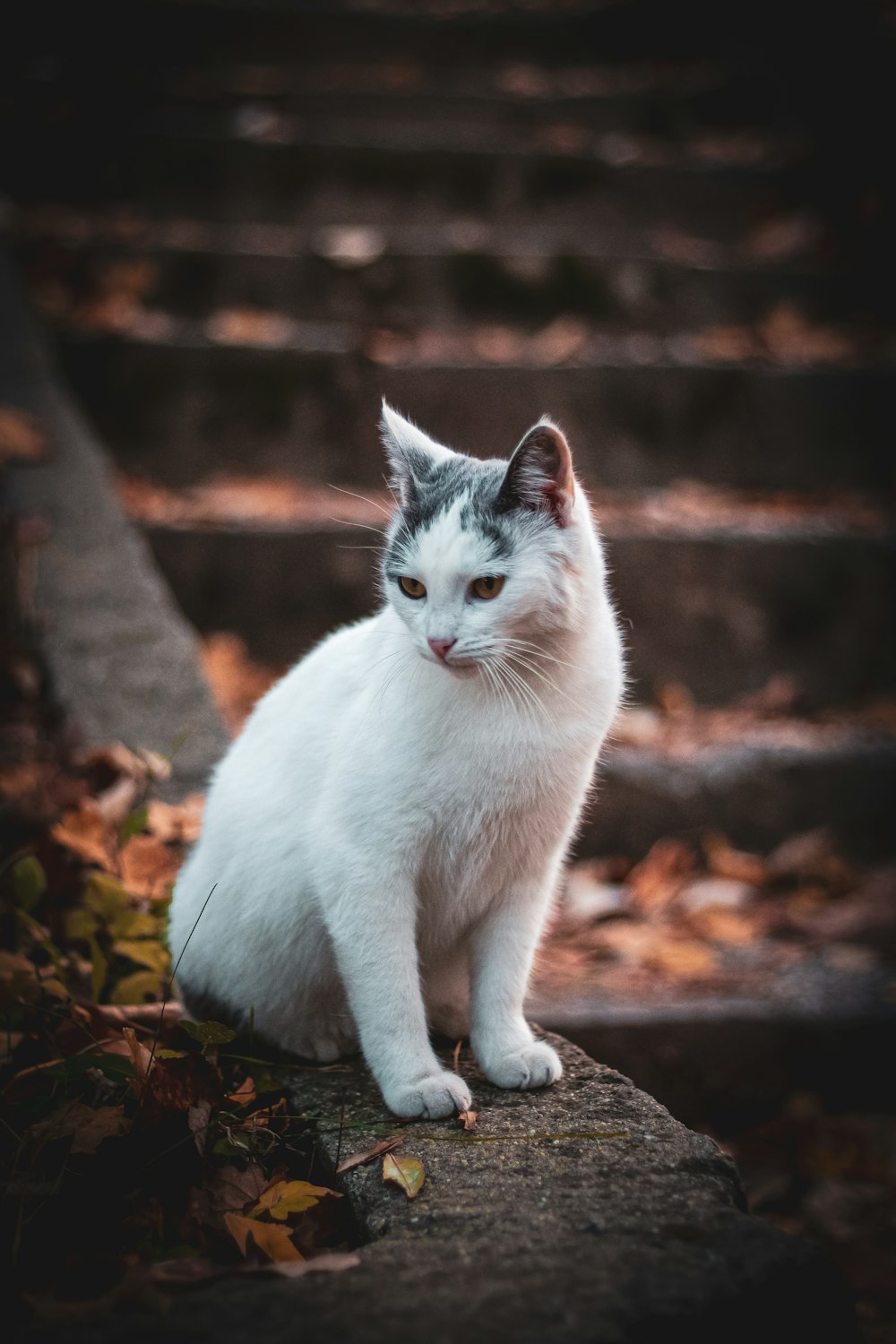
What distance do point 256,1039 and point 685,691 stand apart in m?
2.17

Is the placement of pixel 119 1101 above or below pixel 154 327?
below

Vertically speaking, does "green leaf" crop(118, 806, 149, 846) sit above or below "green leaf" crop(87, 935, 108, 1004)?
above

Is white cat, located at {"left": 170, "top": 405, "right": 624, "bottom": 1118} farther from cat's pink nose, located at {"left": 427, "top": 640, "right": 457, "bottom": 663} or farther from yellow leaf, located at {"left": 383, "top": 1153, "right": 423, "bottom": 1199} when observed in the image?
yellow leaf, located at {"left": 383, "top": 1153, "right": 423, "bottom": 1199}

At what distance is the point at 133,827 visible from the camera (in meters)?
1.99

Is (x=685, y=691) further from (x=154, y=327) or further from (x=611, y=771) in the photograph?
(x=154, y=327)

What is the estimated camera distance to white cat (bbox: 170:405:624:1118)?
1510mm

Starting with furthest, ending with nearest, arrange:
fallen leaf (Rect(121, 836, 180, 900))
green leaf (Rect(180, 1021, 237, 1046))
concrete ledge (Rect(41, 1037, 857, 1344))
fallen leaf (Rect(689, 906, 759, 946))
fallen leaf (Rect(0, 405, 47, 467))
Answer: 1. fallen leaf (Rect(0, 405, 47, 467))
2. fallen leaf (Rect(689, 906, 759, 946))
3. fallen leaf (Rect(121, 836, 180, 900))
4. green leaf (Rect(180, 1021, 237, 1046))
5. concrete ledge (Rect(41, 1037, 857, 1344))

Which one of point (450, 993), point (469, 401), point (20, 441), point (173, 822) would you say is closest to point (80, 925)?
point (173, 822)

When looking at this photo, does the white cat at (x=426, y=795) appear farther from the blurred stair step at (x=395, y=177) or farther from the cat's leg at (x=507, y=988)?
the blurred stair step at (x=395, y=177)

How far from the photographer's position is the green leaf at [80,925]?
186 cm

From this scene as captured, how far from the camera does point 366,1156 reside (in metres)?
1.37

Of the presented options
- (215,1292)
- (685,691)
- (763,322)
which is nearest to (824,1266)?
(215,1292)

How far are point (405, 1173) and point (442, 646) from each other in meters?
0.68

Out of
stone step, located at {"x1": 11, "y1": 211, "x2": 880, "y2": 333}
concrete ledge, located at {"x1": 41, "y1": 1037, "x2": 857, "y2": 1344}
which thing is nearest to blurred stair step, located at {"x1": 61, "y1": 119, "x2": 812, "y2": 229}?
stone step, located at {"x1": 11, "y1": 211, "x2": 880, "y2": 333}
